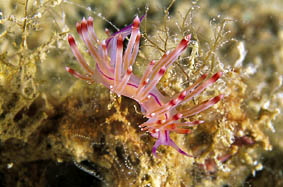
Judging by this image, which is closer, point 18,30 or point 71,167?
point 18,30

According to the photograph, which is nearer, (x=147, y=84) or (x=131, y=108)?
(x=147, y=84)

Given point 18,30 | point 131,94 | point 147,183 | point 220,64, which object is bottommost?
point 147,183

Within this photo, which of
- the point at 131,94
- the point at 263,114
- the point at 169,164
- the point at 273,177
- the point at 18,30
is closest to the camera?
the point at 131,94

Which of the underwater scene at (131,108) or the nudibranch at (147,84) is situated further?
the underwater scene at (131,108)

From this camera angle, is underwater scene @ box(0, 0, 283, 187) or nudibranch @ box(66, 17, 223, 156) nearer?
nudibranch @ box(66, 17, 223, 156)

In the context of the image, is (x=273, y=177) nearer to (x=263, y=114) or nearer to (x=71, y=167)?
(x=263, y=114)

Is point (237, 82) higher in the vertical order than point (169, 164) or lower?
higher

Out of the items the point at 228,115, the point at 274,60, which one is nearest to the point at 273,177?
the point at 228,115

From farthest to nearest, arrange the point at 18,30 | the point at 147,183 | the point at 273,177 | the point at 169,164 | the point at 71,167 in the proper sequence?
the point at 273,177, the point at 71,167, the point at 18,30, the point at 169,164, the point at 147,183
